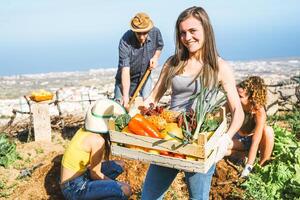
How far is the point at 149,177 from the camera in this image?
2.59 m

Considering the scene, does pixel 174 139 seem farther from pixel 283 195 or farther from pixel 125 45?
pixel 125 45

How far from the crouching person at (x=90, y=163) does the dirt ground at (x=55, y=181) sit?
0.67 m

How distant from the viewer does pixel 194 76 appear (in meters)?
2.42

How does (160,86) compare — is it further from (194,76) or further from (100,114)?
(100,114)

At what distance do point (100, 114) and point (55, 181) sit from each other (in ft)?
6.16

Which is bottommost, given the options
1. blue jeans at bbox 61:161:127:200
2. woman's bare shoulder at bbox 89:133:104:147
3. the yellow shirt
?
blue jeans at bbox 61:161:127:200

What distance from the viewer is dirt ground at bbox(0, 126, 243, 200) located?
430cm

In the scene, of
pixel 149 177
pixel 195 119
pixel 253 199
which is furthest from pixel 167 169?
pixel 253 199

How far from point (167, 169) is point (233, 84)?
644 millimetres

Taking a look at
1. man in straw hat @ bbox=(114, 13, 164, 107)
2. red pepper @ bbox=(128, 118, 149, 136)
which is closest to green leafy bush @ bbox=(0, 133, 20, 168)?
man in straw hat @ bbox=(114, 13, 164, 107)

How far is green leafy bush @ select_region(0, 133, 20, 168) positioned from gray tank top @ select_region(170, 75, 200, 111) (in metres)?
4.13

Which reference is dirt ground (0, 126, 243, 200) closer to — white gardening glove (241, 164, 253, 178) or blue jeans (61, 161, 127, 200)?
white gardening glove (241, 164, 253, 178)

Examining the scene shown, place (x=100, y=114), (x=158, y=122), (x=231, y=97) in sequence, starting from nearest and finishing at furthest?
1. (x=158, y=122)
2. (x=231, y=97)
3. (x=100, y=114)

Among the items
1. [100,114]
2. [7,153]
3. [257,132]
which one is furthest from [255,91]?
[7,153]
